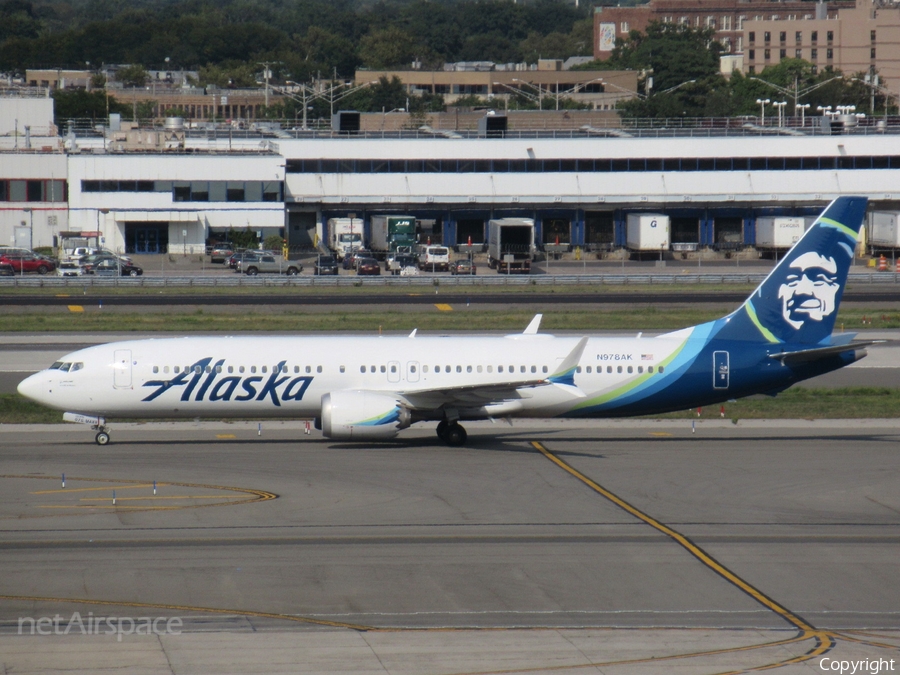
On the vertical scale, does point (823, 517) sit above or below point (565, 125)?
below

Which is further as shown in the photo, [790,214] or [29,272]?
[790,214]

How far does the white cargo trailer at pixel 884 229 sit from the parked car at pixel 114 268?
2583 inches

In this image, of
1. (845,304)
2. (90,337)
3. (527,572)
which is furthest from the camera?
(845,304)

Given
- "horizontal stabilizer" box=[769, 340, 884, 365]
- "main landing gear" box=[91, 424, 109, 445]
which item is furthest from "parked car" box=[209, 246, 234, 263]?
"horizontal stabilizer" box=[769, 340, 884, 365]

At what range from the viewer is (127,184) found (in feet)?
337

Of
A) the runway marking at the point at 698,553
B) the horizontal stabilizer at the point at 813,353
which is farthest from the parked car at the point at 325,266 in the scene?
the runway marking at the point at 698,553

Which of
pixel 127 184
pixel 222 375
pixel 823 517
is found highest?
pixel 127 184

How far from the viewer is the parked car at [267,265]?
92312 mm

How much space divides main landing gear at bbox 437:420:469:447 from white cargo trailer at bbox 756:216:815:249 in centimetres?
7223

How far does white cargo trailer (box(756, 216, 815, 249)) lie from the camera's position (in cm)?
10369

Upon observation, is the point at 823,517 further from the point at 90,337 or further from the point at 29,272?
the point at 29,272

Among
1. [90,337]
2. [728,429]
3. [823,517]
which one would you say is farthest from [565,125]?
[823,517]

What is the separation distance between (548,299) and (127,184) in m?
47.1
